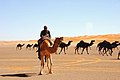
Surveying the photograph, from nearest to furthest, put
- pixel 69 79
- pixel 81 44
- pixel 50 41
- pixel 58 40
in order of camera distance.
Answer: pixel 69 79 → pixel 58 40 → pixel 50 41 → pixel 81 44

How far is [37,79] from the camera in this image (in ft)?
47.6

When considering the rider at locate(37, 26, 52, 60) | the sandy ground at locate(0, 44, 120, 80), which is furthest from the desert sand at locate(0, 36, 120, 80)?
the rider at locate(37, 26, 52, 60)

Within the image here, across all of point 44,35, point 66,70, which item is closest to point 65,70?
point 66,70

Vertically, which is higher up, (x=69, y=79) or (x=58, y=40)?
(x=58, y=40)

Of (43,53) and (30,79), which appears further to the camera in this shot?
(43,53)

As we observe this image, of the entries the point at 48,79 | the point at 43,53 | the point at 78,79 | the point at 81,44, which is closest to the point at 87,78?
the point at 78,79

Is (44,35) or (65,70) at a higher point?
(44,35)

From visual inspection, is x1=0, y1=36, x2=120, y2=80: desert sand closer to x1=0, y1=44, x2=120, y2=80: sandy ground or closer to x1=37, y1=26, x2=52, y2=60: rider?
x1=0, y1=44, x2=120, y2=80: sandy ground

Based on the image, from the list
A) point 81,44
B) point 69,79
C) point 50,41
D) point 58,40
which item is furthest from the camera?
point 81,44

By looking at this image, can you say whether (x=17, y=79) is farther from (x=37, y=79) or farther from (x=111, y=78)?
(x=111, y=78)

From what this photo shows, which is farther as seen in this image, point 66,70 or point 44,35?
point 66,70

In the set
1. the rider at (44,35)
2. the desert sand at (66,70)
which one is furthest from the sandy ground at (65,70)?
the rider at (44,35)

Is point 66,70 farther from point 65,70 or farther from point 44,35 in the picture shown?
point 44,35

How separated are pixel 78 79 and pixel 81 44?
31.4 metres
